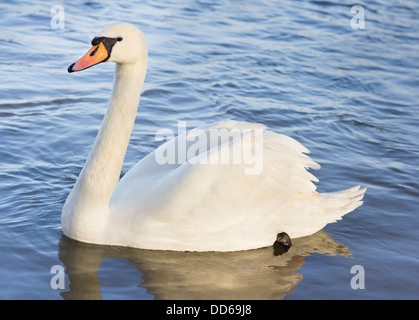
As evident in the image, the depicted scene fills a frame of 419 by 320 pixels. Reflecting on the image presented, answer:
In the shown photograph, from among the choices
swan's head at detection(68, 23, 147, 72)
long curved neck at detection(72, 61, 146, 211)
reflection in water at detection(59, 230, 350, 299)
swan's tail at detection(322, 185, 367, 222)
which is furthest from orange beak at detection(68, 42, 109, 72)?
swan's tail at detection(322, 185, 367, 222)

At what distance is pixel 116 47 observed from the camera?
532cm

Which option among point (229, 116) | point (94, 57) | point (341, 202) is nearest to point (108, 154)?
point (94, 57)

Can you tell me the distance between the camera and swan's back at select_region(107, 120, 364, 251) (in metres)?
5.52

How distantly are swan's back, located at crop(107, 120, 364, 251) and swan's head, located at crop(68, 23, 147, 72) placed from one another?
0.98 m

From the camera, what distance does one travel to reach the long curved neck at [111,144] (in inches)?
220

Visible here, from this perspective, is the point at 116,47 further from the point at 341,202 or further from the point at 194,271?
the point at 341,202

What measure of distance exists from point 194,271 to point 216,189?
0.67m

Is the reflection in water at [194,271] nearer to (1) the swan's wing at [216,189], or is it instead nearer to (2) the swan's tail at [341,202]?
(1) the swan's wing at [216,189]

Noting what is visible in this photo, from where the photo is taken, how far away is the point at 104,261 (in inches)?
215

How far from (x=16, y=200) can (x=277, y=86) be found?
5.28 m

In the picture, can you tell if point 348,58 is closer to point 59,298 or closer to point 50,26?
point 50,26

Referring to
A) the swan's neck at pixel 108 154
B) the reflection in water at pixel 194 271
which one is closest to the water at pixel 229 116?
the reflection in water at pixel 194 271

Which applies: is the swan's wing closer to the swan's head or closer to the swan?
the swan

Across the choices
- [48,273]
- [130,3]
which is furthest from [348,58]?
[48,273]
